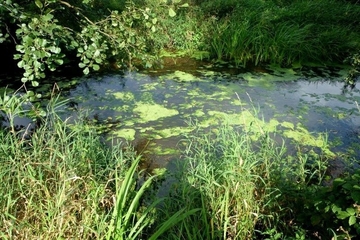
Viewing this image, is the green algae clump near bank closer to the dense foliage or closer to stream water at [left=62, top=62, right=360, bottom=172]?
stream water at [left=62, top=62, right=360, bottom=172]

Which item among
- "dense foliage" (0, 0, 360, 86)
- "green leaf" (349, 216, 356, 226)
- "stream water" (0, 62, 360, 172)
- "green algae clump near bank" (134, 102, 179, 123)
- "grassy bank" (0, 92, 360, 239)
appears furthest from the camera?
"dense foliage" (0, 0, 360, 86)

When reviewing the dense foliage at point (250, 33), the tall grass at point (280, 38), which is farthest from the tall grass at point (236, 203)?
Result: the tall grass at point (280, 38)

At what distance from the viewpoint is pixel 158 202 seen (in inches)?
67.6

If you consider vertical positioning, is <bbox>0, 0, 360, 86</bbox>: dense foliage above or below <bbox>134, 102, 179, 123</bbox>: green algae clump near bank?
above

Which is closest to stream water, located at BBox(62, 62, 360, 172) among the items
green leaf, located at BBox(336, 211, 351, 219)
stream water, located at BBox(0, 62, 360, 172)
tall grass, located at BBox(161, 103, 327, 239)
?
stream water, located at BBox(0, 62, 360, 172)

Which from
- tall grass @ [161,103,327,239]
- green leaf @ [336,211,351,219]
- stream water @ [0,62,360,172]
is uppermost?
green leaf @ [336,211,351,219]

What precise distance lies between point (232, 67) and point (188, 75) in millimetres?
775

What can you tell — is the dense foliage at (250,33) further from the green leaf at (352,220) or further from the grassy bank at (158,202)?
the green leaf at (352,220)

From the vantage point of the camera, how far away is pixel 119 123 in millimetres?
3449

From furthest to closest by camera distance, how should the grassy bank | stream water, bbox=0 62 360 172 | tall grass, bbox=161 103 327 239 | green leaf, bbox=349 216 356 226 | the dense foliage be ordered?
1. the dense foliage
2. stream water, bbox=0 62 360 172
3. tall grass, bbox=161 103 327 239
4. the grassy bank
5. green leaf, bbox=349 216 356 226

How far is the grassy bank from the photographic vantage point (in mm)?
1597

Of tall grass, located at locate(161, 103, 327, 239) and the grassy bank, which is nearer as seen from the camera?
the grassy bank

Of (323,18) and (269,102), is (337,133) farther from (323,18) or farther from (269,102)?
(323,18)

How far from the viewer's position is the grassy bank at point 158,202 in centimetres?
160
